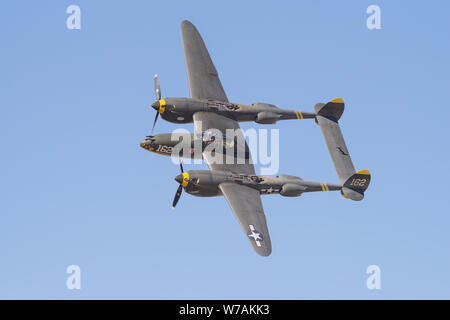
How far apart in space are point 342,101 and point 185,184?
1547 cm

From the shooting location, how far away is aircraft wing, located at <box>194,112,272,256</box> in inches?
2073

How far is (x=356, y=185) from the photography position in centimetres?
Answer: 5766

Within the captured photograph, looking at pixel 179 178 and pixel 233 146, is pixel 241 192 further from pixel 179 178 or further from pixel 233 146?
pixel 233 146

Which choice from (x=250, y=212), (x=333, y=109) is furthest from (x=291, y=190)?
(x=333, y=109)

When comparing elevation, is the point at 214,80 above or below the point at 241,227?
above

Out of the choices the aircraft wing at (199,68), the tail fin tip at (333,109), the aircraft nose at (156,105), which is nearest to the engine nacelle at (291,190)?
the tail fin tip at (333,109)

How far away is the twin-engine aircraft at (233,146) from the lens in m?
55.3

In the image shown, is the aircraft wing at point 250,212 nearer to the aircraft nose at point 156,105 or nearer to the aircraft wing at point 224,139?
the aircraft wing at point 224,139

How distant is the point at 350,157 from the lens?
60219 mm

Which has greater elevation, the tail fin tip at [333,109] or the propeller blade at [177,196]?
the tail fin tip at [333,109]

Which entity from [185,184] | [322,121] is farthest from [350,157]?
[185,184]

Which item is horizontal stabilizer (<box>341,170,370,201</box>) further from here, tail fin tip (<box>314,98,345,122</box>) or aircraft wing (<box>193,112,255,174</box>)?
tail fin tip (<box>314,98,345,122</box>)

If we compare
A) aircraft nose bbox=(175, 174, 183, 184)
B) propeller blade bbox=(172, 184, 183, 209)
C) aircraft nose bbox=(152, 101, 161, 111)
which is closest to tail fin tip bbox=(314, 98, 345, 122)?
aircraft nose bbox=(152, 101, 161, 111)

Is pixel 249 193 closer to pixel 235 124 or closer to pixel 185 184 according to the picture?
pixel 185 184
